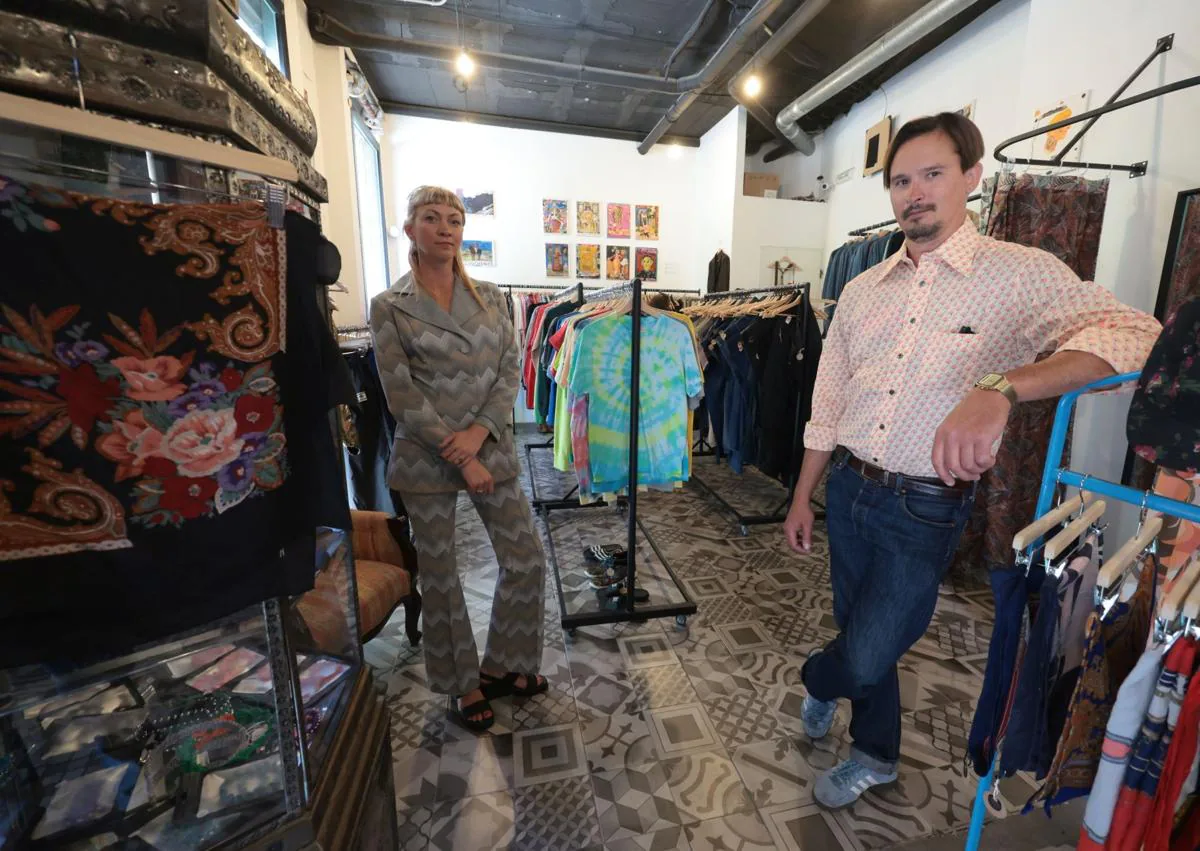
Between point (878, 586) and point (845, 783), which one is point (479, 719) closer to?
point (845, 783)

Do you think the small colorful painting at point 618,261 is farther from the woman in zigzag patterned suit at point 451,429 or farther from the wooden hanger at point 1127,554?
the wooden hanger at point 1127,554

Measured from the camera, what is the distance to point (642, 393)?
7.60ft

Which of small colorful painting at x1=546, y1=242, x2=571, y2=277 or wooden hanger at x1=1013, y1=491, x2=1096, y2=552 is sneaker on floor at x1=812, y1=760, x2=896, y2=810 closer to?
wooden hanger at x1=1013, y1=491, x2=1096, y2=552

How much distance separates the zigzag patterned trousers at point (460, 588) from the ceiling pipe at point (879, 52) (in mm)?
4349

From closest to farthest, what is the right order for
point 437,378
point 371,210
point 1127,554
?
point 1127,554 < point 437,378 < point 371,210

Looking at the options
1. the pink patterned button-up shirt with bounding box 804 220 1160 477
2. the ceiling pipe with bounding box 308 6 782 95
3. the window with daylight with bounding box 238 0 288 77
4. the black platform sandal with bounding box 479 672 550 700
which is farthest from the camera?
the ceiling pipe with bounding box 308 6 782 95

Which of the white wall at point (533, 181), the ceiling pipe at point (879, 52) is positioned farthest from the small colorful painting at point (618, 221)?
the ceiling pipe at point (879, 52)

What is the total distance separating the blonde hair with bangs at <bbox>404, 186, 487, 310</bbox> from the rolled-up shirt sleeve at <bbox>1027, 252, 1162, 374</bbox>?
57.6 inches

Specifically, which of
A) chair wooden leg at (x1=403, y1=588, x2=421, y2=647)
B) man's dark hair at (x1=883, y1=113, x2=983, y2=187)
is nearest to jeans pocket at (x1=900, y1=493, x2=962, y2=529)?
man's dark hair at (x1=883, y1=113, x2=983, y2=187)

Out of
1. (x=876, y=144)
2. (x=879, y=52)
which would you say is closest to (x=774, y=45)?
(x=879, y=52)

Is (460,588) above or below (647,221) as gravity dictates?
below

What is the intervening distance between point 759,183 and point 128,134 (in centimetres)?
680

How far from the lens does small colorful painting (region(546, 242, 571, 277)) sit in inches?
241

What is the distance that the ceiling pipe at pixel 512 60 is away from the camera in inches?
150
